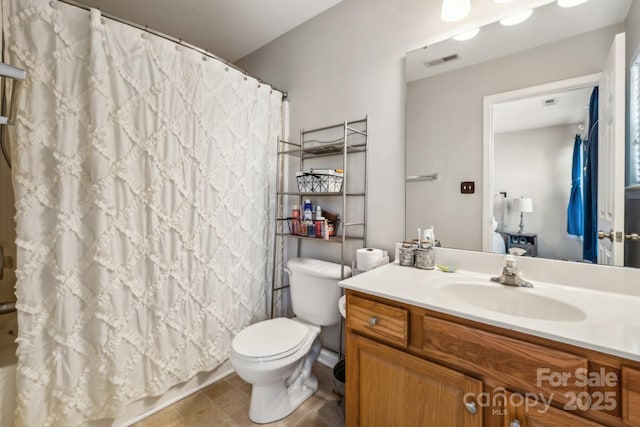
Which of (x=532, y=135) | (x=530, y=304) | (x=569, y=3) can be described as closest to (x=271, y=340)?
(x=530, y=304)

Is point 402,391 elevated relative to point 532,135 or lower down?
lower down

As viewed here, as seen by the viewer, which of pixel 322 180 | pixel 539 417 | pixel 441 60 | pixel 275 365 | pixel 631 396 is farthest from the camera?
pixel 322 180

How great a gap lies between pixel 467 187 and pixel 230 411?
5.78 feet

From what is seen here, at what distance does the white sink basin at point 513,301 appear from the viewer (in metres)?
0.96

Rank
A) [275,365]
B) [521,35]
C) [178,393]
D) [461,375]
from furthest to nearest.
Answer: [178,393]
[275,365]
[521,35]
[461,375]

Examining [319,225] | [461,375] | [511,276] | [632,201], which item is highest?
[632,201]

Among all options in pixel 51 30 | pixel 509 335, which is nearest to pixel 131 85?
pixel 51 30

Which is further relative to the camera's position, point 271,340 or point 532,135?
point 271,340

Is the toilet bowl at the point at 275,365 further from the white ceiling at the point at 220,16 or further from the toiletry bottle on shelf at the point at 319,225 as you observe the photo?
the white ceiling at the point at 220,16

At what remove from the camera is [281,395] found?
150cm

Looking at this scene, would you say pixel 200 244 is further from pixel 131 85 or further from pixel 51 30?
pixel 51 30

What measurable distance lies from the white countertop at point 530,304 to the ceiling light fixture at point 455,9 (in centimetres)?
125

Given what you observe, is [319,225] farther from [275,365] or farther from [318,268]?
[275,365]

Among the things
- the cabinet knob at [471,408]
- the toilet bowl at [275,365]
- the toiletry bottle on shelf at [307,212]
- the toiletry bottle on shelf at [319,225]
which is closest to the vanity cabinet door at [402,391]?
the cabinet knob at [471,408]
